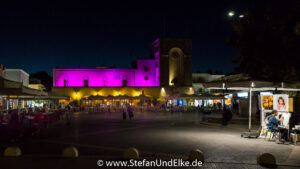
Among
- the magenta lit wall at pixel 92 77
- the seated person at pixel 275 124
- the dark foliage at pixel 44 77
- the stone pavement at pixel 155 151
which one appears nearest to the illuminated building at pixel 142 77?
the magenta lit wall at pixel 92 77

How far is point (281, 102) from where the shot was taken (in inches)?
531

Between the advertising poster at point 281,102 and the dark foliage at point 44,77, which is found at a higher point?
the dark foliage at point 44,77

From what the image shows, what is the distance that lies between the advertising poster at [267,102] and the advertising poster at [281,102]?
0.89ft

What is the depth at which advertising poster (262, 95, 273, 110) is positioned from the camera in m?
14.0

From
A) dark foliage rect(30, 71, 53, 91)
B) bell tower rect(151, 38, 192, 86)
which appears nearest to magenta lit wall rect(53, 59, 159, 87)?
bell tower rect(151, 38, 192, 86)

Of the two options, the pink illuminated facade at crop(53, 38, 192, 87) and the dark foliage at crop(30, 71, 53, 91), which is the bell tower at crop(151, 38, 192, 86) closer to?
the pink illuminated facade at crop(53, 38, 192, 87)

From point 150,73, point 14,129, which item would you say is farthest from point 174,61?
point 14,129

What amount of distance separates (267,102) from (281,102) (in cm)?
80

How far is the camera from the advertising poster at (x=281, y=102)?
525 inches

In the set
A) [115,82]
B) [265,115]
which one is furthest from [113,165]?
[115,82]

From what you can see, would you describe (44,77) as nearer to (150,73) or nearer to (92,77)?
(92,77)

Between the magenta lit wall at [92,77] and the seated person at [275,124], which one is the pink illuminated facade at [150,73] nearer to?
the magenta lit wall at [92,77]

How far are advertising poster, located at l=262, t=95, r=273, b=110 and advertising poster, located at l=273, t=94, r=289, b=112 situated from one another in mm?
271

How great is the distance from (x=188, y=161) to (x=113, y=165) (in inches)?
82.0
